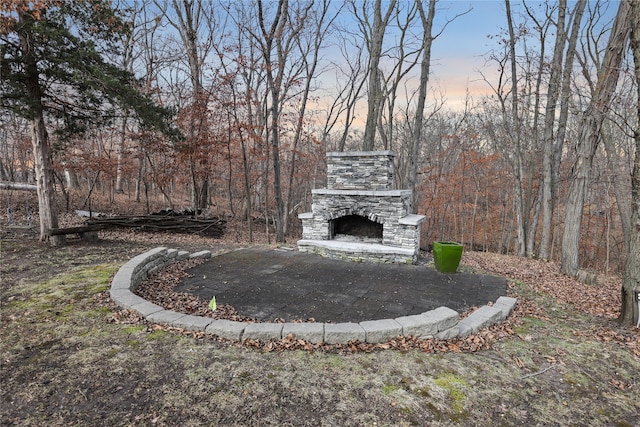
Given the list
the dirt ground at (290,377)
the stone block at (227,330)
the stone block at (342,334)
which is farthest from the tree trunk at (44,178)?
the stone block at (342,334)

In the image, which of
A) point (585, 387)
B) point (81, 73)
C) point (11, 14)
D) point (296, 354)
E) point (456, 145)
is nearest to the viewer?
point (585, 387)

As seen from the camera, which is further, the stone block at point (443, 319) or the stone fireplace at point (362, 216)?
the stone fireplace at point (362, 216)

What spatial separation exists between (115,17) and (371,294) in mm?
7166

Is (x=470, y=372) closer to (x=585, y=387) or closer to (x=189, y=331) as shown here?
(x=585, y=387)

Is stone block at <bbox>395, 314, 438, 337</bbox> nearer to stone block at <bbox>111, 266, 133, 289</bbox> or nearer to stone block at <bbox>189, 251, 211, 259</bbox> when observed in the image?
stone block at <bbox>111, 266, 133, 289</bbox>

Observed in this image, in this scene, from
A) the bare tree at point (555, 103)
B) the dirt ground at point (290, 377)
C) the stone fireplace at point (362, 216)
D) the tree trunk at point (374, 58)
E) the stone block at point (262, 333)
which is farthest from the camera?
the tree trunk at point (374, 58)

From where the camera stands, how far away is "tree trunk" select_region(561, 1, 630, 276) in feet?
18.5

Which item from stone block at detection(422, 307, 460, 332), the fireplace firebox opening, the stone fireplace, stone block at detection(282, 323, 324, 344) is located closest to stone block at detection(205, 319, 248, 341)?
stone block at detection(282, 323, 324, 344)

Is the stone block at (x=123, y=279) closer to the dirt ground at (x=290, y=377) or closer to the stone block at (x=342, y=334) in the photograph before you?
the dirt ground at (x=290, y=377)

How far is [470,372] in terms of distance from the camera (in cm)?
257

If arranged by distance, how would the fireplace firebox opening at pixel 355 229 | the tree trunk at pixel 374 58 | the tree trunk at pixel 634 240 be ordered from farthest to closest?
the tree trunk at pixel 374 58, the fireplace firebox opening at pixel 355 229, the tree trunk at pixel 634 240

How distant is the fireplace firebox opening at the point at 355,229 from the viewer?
7.41 m

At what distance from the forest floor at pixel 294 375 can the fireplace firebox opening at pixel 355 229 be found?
395 cm

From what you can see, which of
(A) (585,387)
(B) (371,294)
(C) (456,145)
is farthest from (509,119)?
(A) (585,387)
